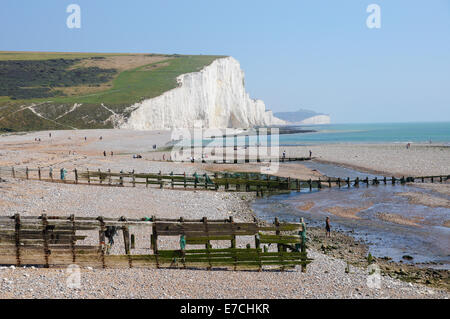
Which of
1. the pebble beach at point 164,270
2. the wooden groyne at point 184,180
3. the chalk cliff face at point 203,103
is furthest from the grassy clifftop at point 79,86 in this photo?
the wooden groyne at point 184,180

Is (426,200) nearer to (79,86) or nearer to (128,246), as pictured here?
(128,246)

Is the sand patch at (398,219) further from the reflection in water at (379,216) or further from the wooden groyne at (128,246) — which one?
the wooden groyne at (128,246)

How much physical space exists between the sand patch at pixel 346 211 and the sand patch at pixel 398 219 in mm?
1626

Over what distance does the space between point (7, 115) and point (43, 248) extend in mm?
92733

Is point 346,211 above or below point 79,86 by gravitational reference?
below

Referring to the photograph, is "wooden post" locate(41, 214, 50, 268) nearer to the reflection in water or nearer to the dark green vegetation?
the reflection in water

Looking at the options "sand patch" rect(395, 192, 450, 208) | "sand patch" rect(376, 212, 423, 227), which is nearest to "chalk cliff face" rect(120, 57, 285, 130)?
"sand patch" rect(395, 192, 450, 208)

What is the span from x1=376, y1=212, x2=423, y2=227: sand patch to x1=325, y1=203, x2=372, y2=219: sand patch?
163cm

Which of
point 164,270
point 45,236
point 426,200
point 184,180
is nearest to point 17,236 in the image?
point 45,236

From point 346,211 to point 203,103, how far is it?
4016 inches

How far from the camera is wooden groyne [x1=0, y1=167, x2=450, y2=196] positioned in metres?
32.7

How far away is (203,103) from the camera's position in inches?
5025
